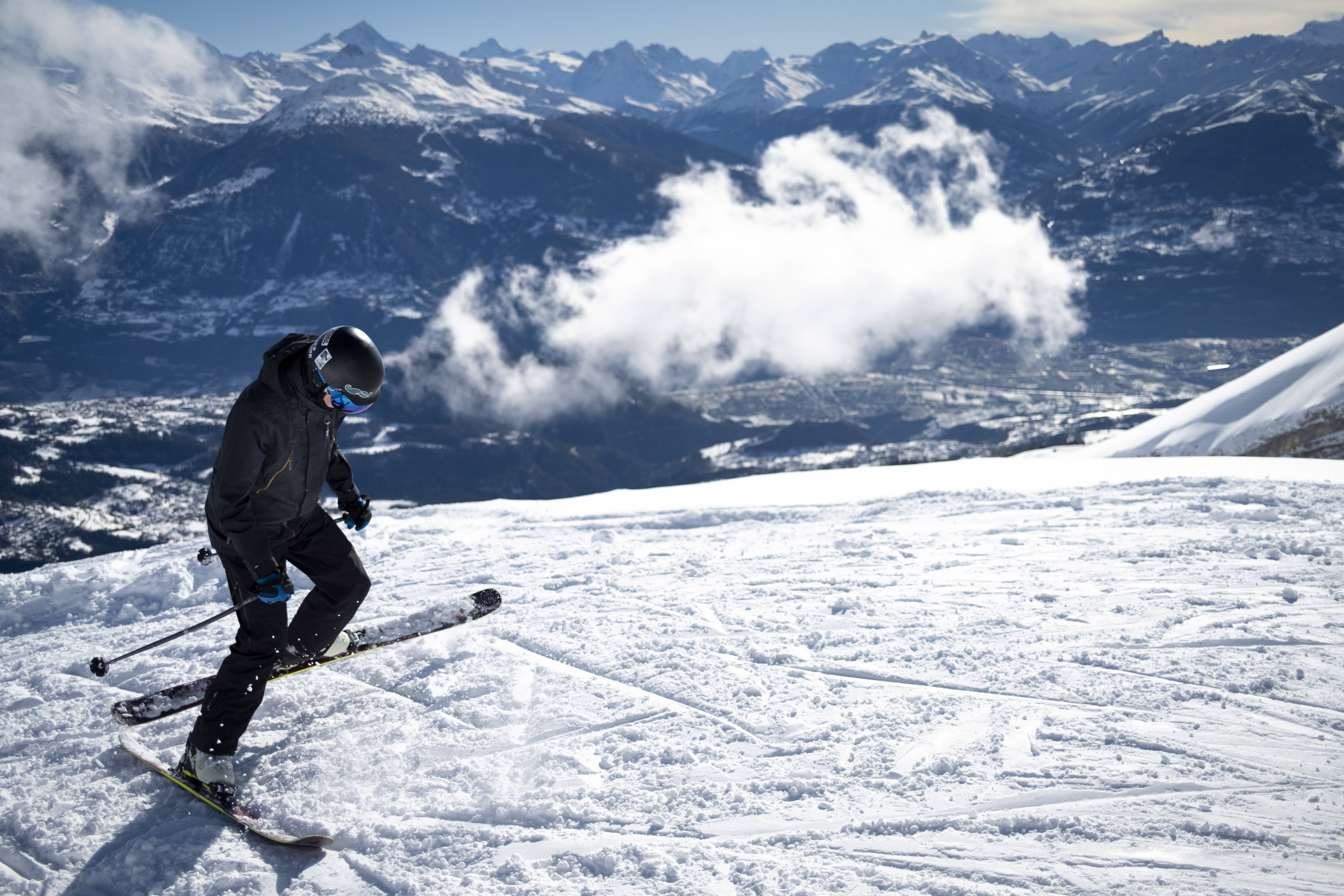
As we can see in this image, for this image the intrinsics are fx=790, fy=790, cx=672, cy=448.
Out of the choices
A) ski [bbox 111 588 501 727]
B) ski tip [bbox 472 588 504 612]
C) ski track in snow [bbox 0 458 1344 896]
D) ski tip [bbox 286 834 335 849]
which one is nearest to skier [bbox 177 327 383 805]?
ski [bbox 111 588 501 727]

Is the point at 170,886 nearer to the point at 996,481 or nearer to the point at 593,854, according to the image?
the point at 593,854

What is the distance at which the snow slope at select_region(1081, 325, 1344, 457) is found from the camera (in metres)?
17.0

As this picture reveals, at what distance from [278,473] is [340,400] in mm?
600

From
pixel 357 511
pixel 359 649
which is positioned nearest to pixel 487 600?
pixel 359 649

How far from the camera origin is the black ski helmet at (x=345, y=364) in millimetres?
4715

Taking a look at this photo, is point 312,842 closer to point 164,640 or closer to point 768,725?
point 164,640

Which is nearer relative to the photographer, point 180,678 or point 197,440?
point 180,678

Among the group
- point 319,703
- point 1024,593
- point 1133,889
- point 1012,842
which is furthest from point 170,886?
point 1024,593

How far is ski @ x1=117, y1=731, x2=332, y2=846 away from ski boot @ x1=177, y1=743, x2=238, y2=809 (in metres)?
0.02

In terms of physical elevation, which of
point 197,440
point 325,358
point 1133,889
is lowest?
point 197,440

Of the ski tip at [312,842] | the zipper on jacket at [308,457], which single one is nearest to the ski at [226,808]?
the ski tip at [312,842]

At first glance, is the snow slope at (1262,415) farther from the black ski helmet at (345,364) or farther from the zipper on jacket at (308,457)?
the zipper on jacket at (308,457)

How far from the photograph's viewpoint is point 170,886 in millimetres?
4195

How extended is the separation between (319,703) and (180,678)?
→ 4.98 ft
